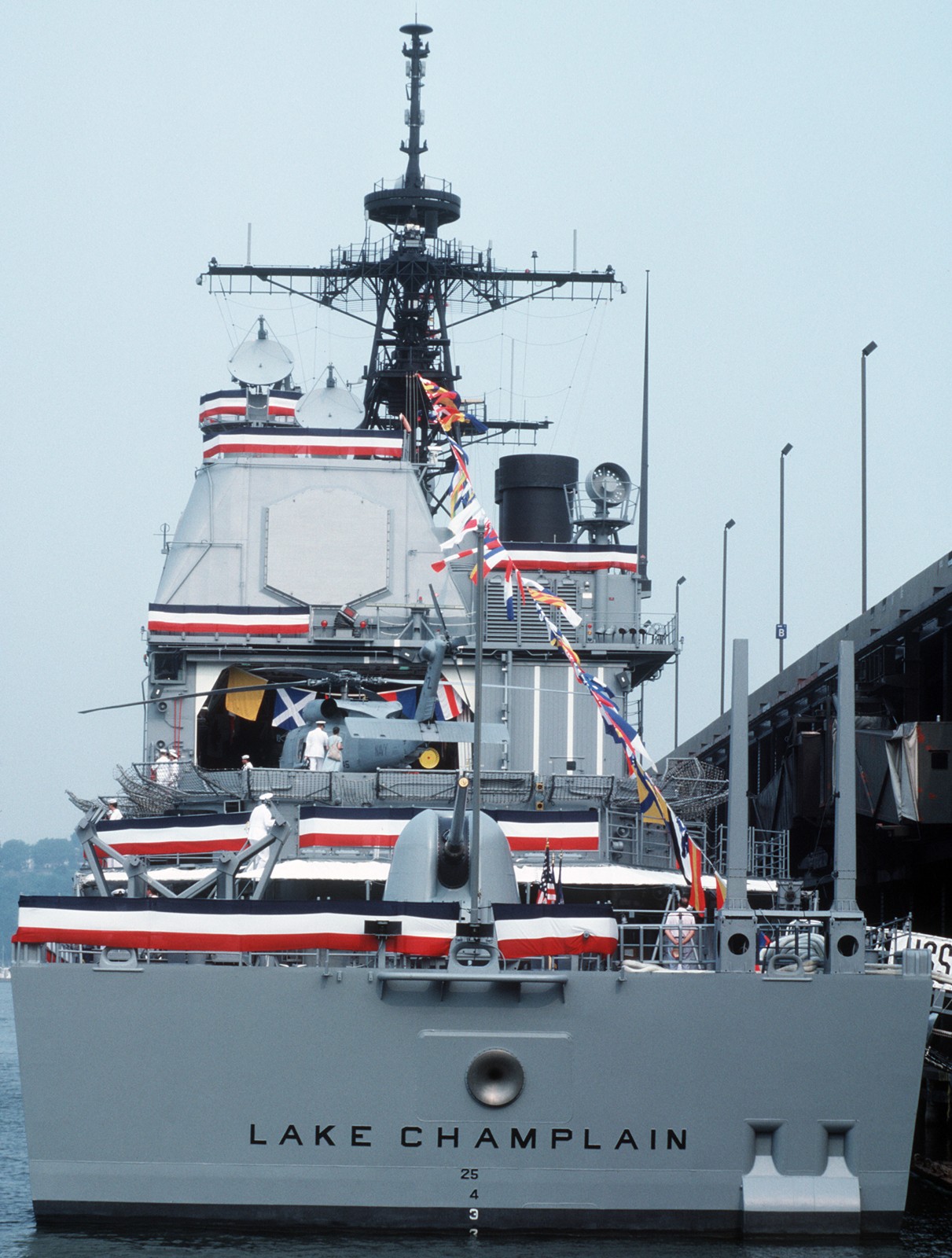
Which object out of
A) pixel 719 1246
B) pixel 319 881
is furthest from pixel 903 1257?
pixel 319 881

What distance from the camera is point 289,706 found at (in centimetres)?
2356

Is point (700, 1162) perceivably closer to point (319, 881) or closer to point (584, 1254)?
point (584, 1254)

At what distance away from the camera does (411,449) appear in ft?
92.6

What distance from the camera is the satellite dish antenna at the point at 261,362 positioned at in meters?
26.6

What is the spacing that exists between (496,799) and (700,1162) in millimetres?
5819

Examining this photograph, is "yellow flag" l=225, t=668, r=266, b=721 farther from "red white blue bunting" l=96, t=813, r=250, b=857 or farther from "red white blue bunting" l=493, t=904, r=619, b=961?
"red white blue bunting" l=493, t=904, r=619, b=961

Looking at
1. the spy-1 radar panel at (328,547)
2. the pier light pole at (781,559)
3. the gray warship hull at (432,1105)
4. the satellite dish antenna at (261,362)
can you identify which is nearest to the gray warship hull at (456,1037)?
the gray warship hull at (432,1105)

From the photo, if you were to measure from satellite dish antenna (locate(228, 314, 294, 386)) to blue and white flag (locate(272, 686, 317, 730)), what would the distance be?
17.8 ft

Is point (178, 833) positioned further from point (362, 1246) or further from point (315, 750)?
point (362, 1246)

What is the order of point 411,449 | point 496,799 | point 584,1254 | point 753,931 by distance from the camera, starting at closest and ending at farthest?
point 584,1254, point 753,931, point 496,799, point 411,449

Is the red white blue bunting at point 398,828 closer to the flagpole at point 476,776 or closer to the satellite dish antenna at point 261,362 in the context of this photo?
the flagpole at point 476,776

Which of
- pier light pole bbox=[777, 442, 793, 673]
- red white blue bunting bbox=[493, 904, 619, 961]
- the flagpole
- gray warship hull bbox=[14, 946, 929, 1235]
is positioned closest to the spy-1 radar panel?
the flagpole

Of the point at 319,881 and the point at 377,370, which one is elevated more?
the point at 377,370

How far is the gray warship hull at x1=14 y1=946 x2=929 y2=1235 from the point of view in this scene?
1411 cm
